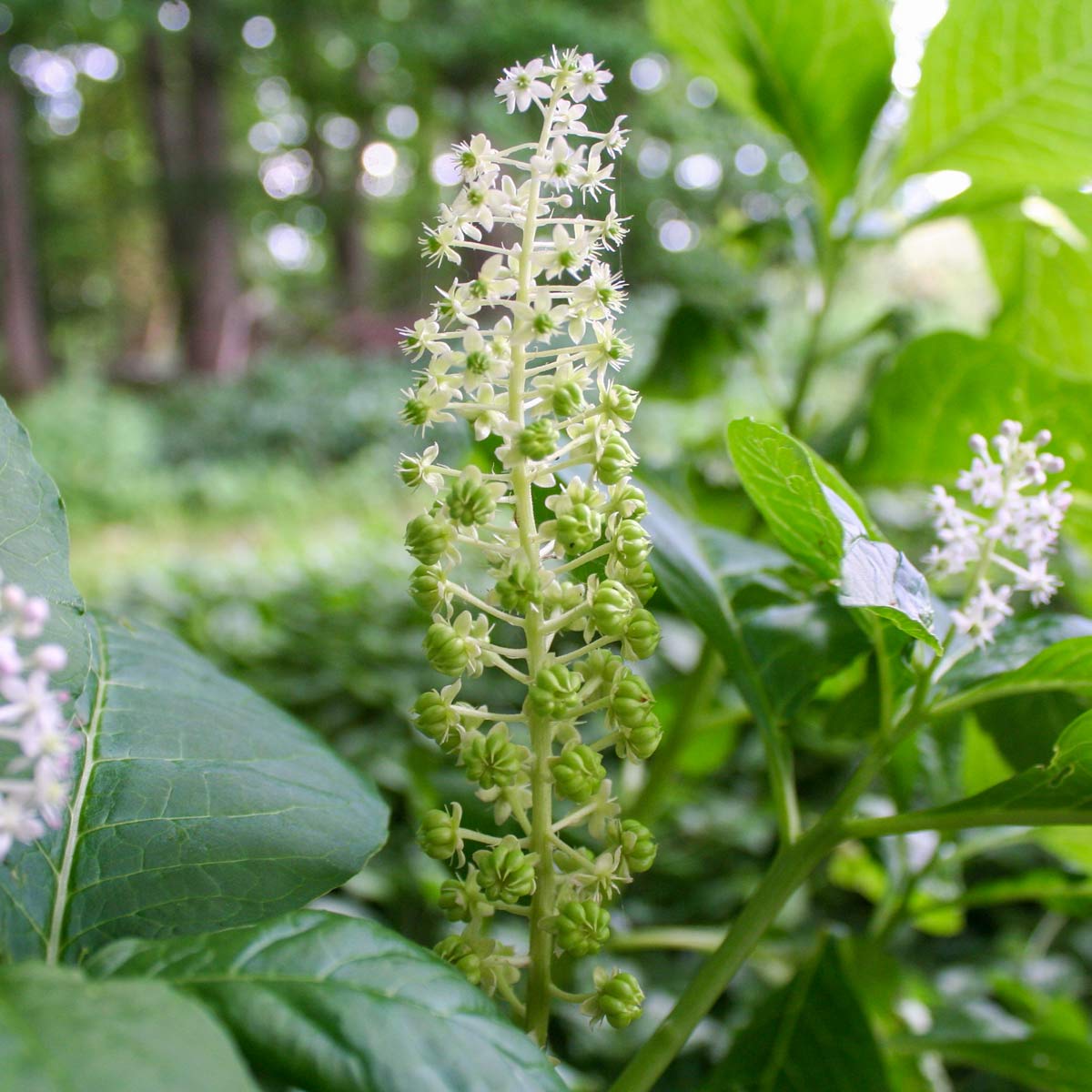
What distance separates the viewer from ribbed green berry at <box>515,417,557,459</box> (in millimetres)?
451

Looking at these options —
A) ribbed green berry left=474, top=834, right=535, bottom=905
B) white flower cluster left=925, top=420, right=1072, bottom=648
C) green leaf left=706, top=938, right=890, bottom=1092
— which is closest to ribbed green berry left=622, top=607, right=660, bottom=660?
ribbed green berry left=474, top=834, right=535, bottom=905

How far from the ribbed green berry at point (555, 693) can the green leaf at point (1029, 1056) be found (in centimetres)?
67

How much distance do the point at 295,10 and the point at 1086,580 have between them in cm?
1023

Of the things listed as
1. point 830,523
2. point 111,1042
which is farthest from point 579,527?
point 111,1042

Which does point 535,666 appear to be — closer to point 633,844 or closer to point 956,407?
point 633,844

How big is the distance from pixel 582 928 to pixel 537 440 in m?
0.23

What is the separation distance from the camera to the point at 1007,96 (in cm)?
112

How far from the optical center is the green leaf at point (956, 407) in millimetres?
903

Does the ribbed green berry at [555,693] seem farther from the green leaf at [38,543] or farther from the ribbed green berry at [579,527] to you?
the green leaf at [38,543]

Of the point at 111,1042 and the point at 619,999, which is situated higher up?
the point at 111,1042

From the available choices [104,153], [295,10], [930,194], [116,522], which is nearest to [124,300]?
[104,153]

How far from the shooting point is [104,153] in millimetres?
16391

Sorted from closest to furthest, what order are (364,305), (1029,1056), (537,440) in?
1. (537,440)
2. (1029,1056)
3. (364,305)

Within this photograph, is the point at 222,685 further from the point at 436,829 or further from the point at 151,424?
the point at 151,424
